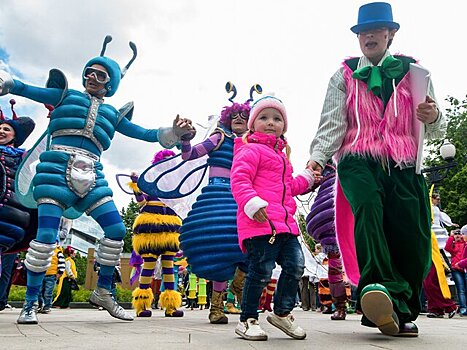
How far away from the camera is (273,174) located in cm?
356

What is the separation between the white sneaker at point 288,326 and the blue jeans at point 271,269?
0.04m

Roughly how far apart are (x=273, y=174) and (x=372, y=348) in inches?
53.8

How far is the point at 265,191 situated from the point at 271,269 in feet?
1.66

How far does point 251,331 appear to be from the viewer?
3105 mm

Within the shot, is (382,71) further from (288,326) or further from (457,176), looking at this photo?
(457,176)

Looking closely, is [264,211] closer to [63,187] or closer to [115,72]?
[63,187]

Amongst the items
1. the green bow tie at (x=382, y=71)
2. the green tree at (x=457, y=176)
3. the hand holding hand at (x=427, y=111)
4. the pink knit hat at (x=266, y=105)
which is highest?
the green tree at (x=457, y=176)

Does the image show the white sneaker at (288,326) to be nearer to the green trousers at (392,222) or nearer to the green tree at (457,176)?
the green trousers at (392,222)

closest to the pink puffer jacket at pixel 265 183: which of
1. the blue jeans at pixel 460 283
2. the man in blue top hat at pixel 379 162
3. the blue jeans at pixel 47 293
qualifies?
the man in blue top hat at pixel 379 162

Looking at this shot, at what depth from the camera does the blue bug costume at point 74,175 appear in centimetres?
443

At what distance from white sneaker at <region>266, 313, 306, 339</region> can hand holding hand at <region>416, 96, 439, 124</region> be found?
154cm

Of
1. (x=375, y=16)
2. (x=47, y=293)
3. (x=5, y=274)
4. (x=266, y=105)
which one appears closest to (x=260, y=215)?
(x=266, y=105)

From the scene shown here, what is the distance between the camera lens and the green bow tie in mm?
3547

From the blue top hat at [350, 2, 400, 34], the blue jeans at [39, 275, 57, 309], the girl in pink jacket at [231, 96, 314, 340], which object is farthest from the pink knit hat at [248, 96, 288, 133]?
the blue jeans at [39, 275, 57, 309]
